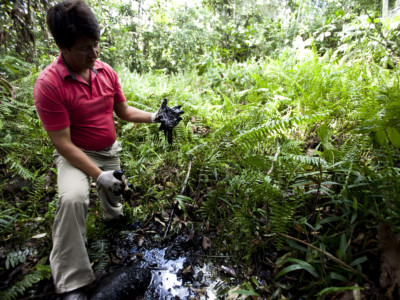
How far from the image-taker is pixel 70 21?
1680mm

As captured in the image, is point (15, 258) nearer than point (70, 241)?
No

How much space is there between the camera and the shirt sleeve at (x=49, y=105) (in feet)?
5.78

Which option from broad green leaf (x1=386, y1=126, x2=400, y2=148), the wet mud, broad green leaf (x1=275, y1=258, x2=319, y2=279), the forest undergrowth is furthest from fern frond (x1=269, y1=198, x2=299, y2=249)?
broad green leaf (x1=386, y1=126, x2=400, y2=148)

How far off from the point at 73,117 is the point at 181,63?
23.7 feet

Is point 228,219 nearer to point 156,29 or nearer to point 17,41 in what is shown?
point 17,41

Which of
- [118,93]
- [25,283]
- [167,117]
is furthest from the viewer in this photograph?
[167,117]

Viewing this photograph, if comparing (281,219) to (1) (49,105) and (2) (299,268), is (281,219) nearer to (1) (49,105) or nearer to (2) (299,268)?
(2) (299,268)

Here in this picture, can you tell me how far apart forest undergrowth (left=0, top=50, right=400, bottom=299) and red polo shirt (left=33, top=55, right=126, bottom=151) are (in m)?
0.91

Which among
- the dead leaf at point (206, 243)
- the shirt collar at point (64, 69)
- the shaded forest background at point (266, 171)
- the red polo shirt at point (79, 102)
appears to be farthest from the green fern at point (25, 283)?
the shirt collar at point (64, 69)

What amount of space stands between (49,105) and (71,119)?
28 centimetres

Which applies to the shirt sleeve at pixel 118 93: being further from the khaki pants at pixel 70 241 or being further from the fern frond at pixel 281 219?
the fern frond at pixel 281 219

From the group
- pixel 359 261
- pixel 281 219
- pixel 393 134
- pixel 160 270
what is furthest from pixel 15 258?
pixel 393 134

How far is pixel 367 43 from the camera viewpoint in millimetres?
4188

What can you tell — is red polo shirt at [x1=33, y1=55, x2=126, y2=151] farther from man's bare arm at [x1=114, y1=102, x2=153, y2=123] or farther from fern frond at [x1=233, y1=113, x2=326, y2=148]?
fern frond at [x1=233, y1=113, x2=326, y2=148]
